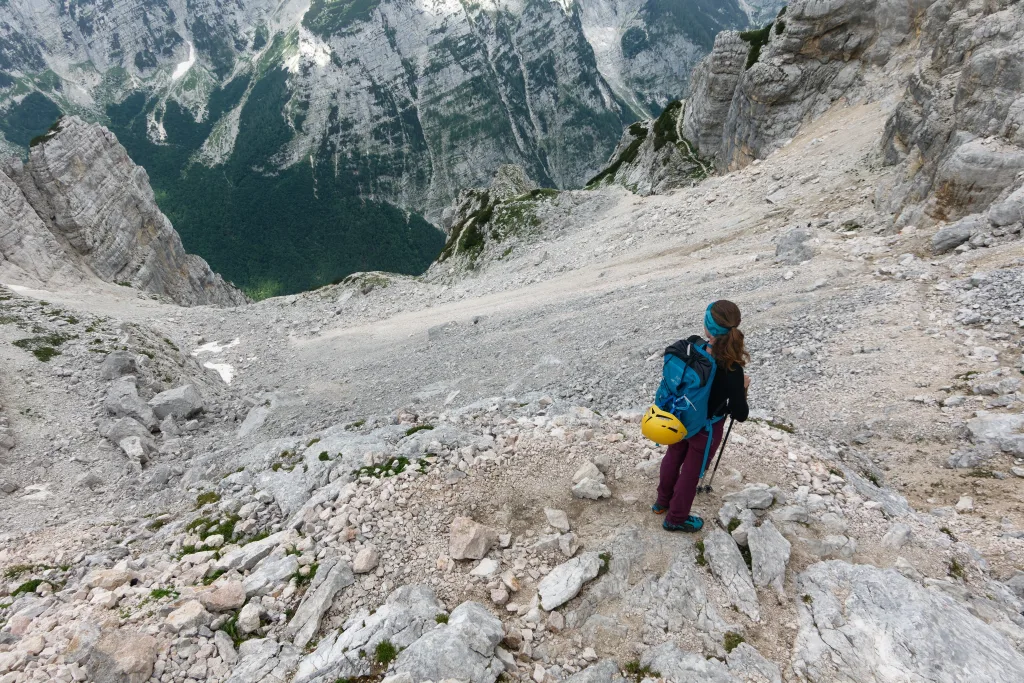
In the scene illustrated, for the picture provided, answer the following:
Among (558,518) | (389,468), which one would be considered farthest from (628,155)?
(558,518)

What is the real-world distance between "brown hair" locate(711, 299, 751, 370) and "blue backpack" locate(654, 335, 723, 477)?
0.13m

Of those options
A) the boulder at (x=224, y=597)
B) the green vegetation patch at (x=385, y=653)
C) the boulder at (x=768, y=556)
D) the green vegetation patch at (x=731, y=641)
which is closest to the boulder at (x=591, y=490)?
the boulder at (x=768, y=556)

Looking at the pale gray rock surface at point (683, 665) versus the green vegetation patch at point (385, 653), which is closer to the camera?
the pale gray rock surface at point (683, 665)

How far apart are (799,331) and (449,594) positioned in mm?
11700

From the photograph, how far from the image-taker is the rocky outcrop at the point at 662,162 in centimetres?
6022

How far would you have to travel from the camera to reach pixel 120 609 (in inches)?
236

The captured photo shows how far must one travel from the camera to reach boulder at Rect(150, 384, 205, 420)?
56.9 ft

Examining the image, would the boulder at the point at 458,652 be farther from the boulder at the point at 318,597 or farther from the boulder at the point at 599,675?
the boulder at the point at 318,597

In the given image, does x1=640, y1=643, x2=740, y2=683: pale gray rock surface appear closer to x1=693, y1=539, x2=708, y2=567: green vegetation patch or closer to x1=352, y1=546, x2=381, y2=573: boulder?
x1=693, y1=539, x2=708, y2=567: green vegetation patch

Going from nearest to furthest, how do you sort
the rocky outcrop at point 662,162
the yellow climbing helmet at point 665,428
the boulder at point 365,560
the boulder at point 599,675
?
the boulder at point 599,675
the yellow climbing helmet at point 665,428
the boulder at point 365,560
the rocky outcrop at point 662,162

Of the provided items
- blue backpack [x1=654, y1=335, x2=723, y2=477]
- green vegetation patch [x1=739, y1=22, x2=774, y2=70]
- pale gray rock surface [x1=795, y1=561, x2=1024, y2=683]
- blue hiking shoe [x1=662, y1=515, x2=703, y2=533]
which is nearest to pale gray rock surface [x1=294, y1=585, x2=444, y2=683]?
blue hiking shoe [x1=662, y1=515, x2=703, y2=533]

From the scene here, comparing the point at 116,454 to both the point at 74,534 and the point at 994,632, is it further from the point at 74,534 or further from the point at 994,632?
the point at 994,632

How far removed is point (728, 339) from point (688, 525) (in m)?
2.48

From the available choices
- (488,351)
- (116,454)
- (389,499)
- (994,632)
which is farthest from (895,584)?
(116,454)
